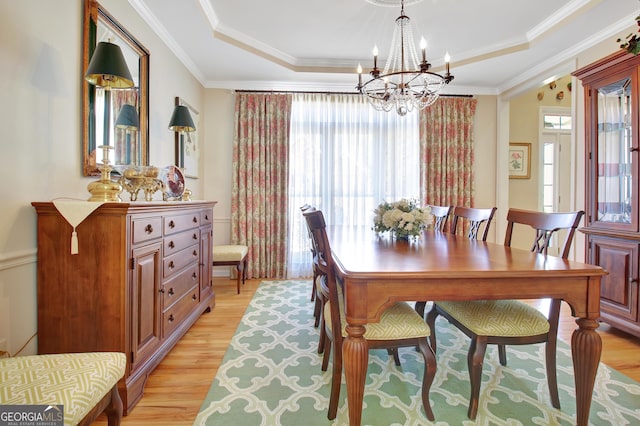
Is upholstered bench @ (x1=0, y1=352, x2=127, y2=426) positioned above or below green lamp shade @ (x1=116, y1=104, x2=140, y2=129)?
below

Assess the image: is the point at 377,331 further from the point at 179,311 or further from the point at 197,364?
the point at 179,311

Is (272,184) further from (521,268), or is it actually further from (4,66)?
(521,268)

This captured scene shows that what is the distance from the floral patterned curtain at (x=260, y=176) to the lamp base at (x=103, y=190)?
252 cm

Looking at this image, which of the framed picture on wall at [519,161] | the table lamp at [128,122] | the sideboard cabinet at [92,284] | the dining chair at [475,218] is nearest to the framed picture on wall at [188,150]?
the table lamp at [128,122]

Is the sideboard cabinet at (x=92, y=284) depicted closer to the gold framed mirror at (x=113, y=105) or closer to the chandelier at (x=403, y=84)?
the gold framed mirror at (x=113, y=105)

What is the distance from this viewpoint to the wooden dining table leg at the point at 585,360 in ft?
4.37

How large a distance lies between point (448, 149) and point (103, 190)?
4.08m

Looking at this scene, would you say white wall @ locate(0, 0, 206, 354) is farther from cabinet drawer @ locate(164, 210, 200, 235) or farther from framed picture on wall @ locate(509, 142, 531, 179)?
framed picture on wall @ locate(509, 142, 531, 179)

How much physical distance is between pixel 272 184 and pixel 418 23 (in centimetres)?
244

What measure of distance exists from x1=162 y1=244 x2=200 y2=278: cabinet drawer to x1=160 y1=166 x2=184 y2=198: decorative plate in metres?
0.49

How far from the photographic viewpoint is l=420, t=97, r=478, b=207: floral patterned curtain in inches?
174

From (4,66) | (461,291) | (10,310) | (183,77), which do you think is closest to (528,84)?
(461,291)

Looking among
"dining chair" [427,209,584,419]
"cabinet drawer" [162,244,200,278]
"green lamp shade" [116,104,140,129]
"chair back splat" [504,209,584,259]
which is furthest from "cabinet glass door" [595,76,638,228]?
"green lamp shade" [116,104,140,129]

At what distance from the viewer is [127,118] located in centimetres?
227
